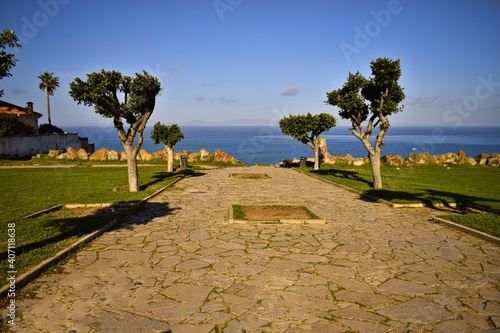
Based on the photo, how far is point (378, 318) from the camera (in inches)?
178

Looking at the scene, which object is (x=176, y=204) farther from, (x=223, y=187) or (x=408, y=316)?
(x=408, y=316)

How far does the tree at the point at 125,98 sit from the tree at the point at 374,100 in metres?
9.99

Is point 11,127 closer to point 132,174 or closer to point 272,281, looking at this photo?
point 132,174

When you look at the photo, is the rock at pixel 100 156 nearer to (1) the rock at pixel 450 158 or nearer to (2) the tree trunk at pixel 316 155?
(2) the tree trunk at pixel 316 155

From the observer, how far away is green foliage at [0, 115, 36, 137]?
38.5 meters

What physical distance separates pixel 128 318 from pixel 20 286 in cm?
226

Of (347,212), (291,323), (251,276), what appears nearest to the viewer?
(291,323)

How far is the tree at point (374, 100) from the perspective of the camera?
1575cm

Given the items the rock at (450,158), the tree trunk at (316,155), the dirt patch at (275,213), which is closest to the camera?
the dirt patch at (275,213)

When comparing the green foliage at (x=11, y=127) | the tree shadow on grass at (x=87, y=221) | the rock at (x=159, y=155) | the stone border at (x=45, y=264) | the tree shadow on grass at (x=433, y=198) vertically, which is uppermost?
the green foliage at (x=11, y=127)

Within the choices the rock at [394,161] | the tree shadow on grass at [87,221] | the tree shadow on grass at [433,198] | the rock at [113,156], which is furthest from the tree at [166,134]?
the rock at [394,161]

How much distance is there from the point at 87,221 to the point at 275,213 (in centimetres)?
594

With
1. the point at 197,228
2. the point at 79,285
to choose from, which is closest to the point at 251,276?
the point at 79,285

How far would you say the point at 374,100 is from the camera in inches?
650
